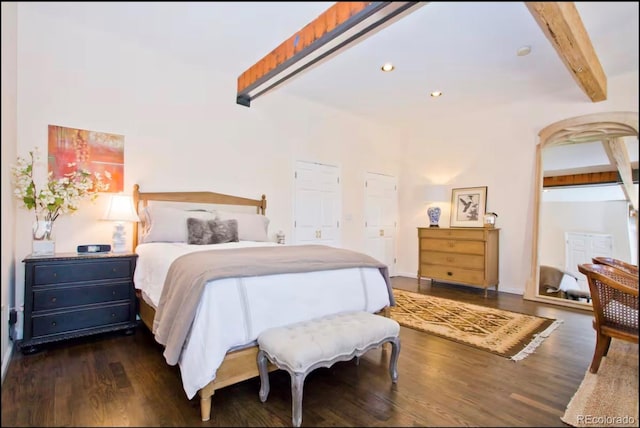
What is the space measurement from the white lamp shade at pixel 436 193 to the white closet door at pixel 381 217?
72cm

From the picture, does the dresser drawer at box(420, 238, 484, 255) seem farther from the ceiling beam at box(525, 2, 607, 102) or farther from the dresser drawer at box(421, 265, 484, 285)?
the ceiling beam at box(525, 2, 607, 102)

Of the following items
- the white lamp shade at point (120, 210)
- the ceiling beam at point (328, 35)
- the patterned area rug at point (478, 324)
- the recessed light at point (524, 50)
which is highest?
the recessed light at point (524, 50)

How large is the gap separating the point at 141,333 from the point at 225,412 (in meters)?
1.65

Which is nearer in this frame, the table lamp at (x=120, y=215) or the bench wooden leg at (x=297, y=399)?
the bench wooden leg at (x=297, y=399)

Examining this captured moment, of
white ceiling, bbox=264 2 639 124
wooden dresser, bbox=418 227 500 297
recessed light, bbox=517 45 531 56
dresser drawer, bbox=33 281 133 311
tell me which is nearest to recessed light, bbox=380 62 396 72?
white ceiling, bbox=264 2 639 124

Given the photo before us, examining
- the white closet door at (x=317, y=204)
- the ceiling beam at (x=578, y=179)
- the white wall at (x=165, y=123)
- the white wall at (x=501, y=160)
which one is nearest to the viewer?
the white wall at (x=165, y=123)

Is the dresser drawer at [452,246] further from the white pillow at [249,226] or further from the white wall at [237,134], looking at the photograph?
the white pillow at [249,226]

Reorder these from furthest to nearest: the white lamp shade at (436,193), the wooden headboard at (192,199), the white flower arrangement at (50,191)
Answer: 1. the white lamp shade at (436,193)
2. the wooden headboard at (192,199)
3. the white flower arrangement at (50,191)

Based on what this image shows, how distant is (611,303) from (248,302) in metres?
2.32

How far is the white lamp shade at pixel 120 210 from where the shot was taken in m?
3.02

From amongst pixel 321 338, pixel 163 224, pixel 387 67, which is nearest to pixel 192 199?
pixel 163 224

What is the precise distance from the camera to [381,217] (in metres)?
5.93

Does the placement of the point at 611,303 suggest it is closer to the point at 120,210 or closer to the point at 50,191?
the point at 120,210

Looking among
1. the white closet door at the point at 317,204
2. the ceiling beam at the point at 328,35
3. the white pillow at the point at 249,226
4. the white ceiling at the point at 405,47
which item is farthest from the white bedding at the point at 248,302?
the white closet door at the point at 317,204
